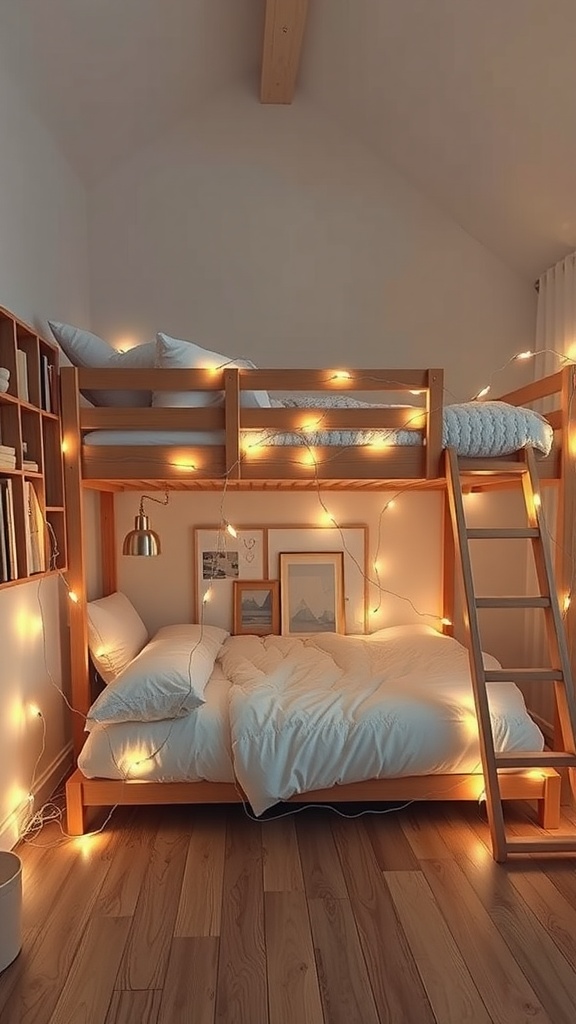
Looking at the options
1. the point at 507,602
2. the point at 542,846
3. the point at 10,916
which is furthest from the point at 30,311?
the point at 542,846

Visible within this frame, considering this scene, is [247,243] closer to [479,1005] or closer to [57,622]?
[57,622]

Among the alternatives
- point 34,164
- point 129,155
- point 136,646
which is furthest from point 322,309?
point 136,646

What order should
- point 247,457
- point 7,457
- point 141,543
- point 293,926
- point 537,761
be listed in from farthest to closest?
1. point 141,543
2. point 247,457
3. point 537,761
4. point 7,457
5. point 293,926

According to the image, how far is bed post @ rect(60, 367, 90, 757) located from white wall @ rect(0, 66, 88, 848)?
0.13 metres

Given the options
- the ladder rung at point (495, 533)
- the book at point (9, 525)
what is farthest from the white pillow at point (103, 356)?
the ladder rung at point (495, 533)

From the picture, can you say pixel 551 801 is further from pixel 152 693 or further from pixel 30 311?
pixel 30 311

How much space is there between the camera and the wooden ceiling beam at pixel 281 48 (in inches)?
98.3

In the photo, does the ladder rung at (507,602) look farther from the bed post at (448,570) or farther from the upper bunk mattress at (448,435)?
the bed post at (448,570)

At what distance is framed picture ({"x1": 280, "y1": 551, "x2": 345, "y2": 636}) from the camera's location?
338cm

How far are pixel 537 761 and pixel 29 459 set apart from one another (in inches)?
84.2

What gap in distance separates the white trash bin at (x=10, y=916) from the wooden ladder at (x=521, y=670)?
58.3 inches

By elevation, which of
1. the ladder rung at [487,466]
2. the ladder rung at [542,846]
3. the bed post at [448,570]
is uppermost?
the ladder rung at [487,466]

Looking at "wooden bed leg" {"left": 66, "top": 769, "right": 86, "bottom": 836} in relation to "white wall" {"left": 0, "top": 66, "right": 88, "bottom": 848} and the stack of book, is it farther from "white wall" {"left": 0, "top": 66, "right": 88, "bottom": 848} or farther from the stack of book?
the stack of book

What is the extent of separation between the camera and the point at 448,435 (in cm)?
238
